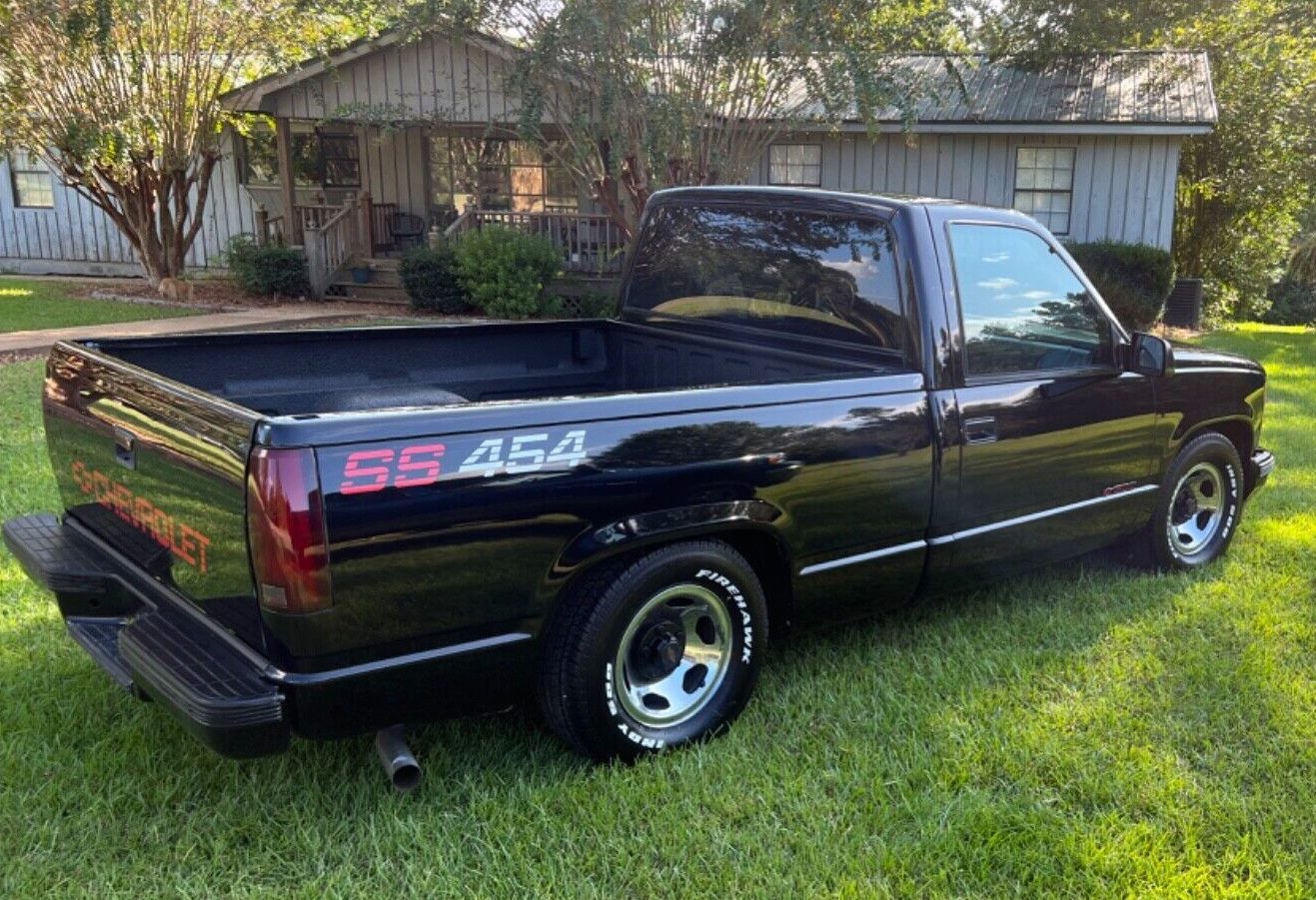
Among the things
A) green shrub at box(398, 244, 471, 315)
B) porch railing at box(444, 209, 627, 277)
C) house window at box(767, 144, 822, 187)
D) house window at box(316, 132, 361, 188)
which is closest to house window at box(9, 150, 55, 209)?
house window at box(316, 132, 361, 188)

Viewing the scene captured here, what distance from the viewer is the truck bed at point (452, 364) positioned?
4.24 metres

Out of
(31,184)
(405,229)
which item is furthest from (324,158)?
(31,184)

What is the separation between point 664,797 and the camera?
3277mm

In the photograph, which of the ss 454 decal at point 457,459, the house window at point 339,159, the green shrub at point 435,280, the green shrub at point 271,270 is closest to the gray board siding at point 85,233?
the house window at point 339,159

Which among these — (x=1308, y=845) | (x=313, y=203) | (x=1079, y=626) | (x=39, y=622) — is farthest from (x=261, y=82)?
(x=1308, y=845)

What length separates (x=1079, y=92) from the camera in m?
16.6

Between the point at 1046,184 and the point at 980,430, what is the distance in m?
14.3

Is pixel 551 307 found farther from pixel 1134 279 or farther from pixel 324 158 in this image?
pixel 1134 279

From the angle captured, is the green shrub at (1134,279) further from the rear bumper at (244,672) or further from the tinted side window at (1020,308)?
the rear bumper at (244,672)

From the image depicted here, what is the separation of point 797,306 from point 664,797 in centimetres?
204

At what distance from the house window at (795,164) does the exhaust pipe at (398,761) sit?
52.1 feet

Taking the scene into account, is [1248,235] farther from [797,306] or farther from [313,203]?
[797,306]

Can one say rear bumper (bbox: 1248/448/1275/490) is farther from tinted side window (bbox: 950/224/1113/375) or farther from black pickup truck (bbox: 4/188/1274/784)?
tinted side window (bbox: 950/224/1113/375)

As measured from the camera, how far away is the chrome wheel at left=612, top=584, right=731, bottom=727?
11.2 ft
